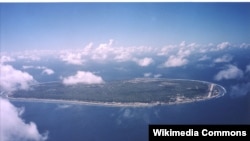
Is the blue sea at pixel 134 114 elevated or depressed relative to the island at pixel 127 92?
depressed

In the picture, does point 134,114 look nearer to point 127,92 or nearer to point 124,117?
point 124,117

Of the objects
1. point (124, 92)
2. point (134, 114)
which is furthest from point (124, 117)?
point (124, 92)

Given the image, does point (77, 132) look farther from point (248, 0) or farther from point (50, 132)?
point (248, 0)

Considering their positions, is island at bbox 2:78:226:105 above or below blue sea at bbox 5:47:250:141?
above

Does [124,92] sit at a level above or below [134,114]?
above

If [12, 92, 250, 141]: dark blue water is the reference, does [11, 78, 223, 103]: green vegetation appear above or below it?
above
